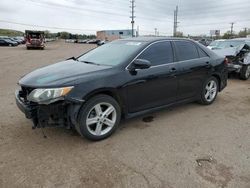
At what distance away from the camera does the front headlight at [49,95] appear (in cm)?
329

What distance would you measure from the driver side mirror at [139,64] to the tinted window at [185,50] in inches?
43.3

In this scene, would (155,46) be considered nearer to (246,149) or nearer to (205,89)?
(205,89)

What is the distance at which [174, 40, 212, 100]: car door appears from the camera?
15.7 feet

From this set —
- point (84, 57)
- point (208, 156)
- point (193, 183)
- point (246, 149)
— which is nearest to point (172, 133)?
point (208, 156)

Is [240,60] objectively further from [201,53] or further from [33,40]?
[33,40]

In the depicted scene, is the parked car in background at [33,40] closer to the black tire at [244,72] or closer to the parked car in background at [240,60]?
the parked car in background at [240,60]

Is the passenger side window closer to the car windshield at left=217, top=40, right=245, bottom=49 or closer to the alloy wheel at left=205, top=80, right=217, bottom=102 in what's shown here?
the alloy wheel at left=205, top=80, right=217, bottom=102

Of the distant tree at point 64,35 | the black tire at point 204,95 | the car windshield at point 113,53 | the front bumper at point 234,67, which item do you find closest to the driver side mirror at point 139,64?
the car windshield at point 113,53

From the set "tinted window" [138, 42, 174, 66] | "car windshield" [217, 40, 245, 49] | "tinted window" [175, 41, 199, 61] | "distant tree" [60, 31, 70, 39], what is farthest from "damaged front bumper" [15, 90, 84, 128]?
"distant tree" [60, 31, 70, 39]

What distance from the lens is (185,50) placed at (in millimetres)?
5000

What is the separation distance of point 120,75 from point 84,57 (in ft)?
4.35

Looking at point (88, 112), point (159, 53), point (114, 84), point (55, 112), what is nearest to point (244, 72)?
point (159, 53)

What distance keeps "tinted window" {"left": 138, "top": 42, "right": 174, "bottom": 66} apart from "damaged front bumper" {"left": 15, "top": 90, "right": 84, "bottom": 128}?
1.47 m

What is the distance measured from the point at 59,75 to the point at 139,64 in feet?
4.12
